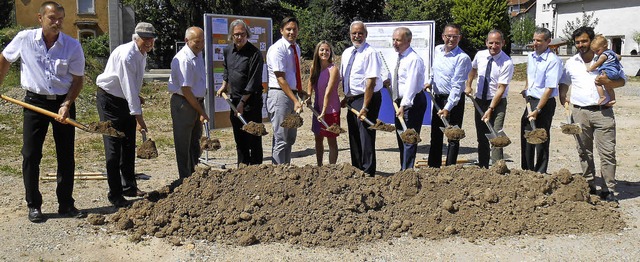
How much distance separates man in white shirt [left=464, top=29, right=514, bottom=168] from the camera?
7.12 metres

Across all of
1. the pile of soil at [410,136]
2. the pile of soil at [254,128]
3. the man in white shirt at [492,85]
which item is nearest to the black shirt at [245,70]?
the pile of soil at [254,128]

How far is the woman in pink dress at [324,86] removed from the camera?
683 cm

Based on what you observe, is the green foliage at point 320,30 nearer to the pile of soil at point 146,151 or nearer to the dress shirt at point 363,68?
the dress shirt at point 363,68

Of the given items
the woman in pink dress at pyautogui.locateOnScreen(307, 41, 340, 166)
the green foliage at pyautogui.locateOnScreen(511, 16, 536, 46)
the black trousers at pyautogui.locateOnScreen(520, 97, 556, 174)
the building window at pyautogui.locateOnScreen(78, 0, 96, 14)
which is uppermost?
the building window at pyautogui.locateOnScreen(78, 0, 96, 14)

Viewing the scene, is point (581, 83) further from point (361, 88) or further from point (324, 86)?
point (324, 86)

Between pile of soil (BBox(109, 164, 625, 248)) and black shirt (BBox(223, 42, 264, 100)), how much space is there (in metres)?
1.04

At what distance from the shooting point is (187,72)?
6008mm

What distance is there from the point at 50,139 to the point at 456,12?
39968 mm

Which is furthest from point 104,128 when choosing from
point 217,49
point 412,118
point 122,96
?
point 412,118

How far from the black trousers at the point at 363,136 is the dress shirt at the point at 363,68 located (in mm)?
107

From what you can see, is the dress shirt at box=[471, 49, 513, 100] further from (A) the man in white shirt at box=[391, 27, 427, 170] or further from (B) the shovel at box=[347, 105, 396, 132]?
(B) the shovel at box=[347, 105, 396, 132]

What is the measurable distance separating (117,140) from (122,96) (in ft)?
1.54

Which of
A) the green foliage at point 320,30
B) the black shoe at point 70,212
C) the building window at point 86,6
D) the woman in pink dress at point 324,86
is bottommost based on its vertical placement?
the black shoe at point 70,212

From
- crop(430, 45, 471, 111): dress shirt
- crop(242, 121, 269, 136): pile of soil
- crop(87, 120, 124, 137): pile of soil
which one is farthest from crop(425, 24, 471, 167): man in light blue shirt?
crop(87, 120, 124, 137): pile of soil
